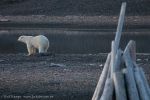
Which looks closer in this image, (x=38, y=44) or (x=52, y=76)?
(x=52, y=76)

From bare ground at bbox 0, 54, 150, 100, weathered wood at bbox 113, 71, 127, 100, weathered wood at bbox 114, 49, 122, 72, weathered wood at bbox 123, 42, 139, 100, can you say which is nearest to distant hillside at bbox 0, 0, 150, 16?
bare ground at bbox 0, 54, 150, 100

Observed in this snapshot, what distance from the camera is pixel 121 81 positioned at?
5926 millimetres

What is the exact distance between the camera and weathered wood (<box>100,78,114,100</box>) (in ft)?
18.9

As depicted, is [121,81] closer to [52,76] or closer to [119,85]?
[119,85]

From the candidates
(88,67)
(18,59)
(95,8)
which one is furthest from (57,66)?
(95,8)

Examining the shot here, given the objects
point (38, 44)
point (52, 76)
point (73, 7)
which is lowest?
point (73, 7)

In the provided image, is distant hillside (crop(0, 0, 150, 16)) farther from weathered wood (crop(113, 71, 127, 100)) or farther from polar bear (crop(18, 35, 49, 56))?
weathered wood (crop(113, 71, 127, 100))

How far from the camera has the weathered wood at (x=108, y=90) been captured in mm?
5760

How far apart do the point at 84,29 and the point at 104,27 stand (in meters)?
A: 1.56

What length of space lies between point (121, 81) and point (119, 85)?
8 centimetres

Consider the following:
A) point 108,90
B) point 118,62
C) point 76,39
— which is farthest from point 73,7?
point 108,90

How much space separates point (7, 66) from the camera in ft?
55.7

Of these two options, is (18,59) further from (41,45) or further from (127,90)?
(127,90)

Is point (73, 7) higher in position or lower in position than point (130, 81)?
lower
